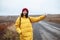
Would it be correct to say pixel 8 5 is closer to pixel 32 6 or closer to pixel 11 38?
pixel 32 6

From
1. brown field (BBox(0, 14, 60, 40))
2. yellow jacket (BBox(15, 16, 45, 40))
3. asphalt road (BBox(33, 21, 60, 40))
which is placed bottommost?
asphalt road (BBox(33, 21, 60, 40))

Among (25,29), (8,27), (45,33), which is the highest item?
(25,29)

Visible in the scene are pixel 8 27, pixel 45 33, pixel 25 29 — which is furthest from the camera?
pixel 45 33

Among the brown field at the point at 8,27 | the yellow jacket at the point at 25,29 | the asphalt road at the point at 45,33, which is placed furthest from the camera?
the asphalt road at the point at 45,33

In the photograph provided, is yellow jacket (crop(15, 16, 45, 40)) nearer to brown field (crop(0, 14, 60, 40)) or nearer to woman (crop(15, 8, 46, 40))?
woman (crop(15, 8, 46, 40))

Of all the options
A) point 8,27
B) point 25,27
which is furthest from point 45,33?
point 25,27

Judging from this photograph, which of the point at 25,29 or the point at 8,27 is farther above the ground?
the point at 25,29

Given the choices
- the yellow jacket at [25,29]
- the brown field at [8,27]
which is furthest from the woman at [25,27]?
the brown field at [8,27]

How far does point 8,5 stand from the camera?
18.4 ft

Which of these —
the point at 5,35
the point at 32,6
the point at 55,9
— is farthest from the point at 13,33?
the point at 55,9

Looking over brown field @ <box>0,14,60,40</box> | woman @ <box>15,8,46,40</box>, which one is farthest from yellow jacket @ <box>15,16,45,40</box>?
brown field @ <box>0,14,60,40</box>

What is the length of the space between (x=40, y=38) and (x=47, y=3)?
978mm

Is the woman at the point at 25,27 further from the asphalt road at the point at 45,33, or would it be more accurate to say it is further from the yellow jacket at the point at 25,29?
the asphalt road at the point at 45,33

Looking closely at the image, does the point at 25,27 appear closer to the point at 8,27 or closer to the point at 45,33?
the point at 8,27
